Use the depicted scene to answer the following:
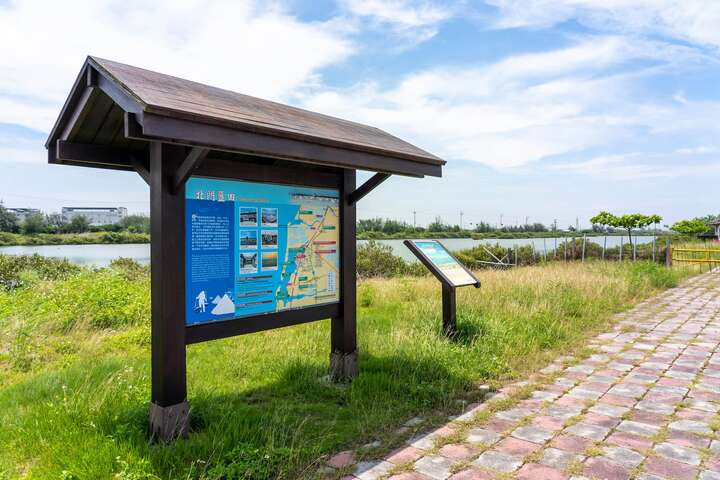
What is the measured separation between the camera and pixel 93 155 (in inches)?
161

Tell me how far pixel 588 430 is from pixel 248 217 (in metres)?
3.17

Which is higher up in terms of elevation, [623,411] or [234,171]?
[234,171]

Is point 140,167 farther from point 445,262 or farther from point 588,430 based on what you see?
point 588,430

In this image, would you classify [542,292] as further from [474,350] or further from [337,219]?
[337,219]

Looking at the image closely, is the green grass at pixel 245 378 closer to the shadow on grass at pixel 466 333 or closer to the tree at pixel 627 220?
the shadow on grass at pixel 466 333

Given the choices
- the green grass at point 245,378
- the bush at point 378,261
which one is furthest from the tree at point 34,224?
the green grass at point 245,378

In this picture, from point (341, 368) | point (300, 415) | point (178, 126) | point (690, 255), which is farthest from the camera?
point (690, 255)

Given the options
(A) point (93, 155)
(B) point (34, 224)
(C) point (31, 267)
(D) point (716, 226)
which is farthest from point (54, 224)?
(D) point (716, 226)

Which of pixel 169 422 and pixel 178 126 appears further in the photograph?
pixel 169 422

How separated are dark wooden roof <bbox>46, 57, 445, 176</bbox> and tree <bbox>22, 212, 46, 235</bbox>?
105 feet

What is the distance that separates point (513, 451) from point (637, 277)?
33.9ft

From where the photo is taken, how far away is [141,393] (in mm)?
4145

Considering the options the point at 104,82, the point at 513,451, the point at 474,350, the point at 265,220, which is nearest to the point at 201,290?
the point at 265,220

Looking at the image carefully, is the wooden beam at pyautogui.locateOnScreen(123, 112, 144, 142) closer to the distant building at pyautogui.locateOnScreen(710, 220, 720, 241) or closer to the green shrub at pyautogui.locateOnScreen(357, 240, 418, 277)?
the green shrub at pyautogui.locateOnScreen(357, 240, 418, 277)
